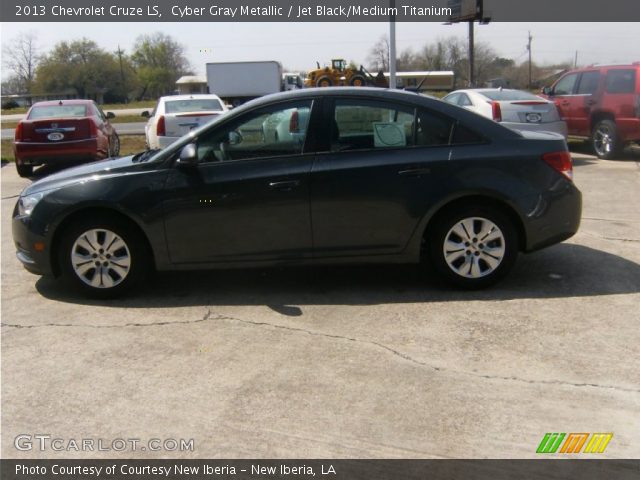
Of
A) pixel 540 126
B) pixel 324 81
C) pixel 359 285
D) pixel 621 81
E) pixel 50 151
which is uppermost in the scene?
pixel 324 81

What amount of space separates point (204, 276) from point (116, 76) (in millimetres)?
96955

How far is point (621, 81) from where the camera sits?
12547 millimetres

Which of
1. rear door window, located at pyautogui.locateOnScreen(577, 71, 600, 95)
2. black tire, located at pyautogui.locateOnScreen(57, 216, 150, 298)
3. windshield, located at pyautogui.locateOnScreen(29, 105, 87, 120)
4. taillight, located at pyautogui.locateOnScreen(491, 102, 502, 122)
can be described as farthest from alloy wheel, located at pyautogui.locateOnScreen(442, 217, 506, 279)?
windshield, located at pyautogui.locateOnScreen(29, 105, 87, 120)

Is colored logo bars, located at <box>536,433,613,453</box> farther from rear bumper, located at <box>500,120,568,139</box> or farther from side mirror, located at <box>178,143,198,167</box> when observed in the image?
rear bumper, located at <box>500,120,568,139</box>

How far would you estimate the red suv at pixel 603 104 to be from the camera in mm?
12242

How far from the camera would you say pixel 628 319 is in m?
→ 4.55

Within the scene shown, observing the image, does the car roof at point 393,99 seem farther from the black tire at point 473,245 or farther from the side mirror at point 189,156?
the black tire at point 473,245

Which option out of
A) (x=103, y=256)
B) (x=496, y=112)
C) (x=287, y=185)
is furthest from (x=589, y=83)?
(x=103, y=256)

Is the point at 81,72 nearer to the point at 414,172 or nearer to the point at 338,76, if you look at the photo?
the point at 338,76

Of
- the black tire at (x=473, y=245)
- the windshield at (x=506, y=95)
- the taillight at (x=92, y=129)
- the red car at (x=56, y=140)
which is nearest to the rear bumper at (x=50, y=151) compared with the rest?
the red car at (x=56, y=140)

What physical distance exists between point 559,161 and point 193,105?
355 inches

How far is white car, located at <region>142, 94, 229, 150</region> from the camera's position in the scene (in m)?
11.9

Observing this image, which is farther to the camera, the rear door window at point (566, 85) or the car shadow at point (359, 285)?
the rear door window at point (566, 85)
